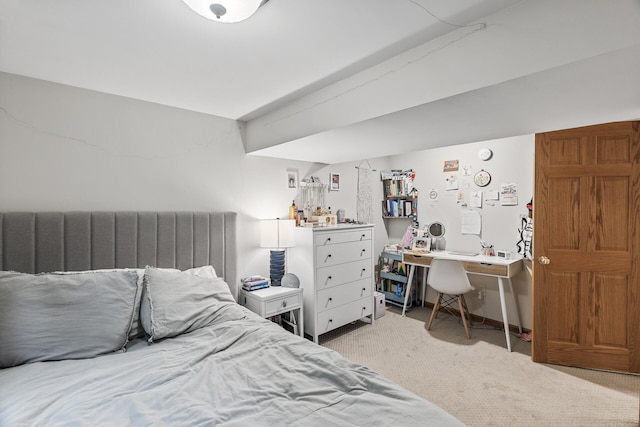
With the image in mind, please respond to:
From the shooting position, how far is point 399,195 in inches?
177

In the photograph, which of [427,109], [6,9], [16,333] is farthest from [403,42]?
[16,333]

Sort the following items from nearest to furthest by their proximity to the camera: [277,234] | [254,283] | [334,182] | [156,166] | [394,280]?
[156,166] < [254,283] < [277,234] < [334,182] < [394,280]

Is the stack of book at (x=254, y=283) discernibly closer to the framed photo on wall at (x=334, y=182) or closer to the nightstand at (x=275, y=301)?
the nightstand at (x=275, y=301)

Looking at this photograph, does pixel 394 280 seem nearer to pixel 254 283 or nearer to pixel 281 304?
pixel 281 304

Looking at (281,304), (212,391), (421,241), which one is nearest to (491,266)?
(421,241)

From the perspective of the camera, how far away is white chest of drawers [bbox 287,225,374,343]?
3.13m

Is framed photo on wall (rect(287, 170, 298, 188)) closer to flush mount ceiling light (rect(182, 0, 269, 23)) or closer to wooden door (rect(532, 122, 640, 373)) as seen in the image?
flush mount ceiling light (rect(182, 0, 269, 23))

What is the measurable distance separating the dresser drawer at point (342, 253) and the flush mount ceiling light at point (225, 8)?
2161 mm

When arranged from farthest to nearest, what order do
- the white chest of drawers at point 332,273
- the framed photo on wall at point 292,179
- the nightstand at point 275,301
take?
the framed photo on wall at point 292,179 < the white chest of drawers at point 332,273 < the nightstand at point 275,301

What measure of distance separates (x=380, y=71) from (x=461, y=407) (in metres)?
2.32

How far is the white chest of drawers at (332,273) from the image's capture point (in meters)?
3.13

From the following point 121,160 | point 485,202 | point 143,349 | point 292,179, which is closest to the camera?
point 143,349

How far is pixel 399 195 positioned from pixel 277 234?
2.13m

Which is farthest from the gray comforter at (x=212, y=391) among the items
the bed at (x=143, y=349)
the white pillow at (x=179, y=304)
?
the white pillow at (x=179, y=304)
